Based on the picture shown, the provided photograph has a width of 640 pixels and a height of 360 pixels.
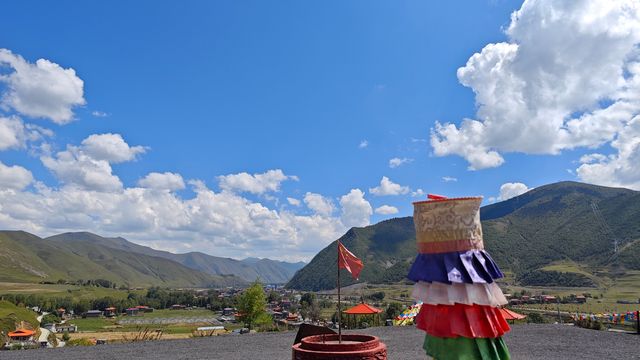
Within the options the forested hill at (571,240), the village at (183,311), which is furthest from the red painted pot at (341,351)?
the forested hill at (571,240)

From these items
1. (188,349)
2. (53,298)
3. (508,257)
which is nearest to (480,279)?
(188,349)

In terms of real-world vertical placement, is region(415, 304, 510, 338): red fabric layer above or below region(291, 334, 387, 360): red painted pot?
above

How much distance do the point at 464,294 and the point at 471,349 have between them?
0.55 metres

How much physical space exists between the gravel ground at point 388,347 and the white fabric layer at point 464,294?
13.0 m

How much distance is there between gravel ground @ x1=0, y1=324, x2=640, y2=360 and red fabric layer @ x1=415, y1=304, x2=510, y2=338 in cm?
1289

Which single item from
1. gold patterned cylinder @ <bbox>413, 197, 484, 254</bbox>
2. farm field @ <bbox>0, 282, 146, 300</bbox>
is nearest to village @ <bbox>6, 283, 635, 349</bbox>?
farm field @ <bbox>0, 282, 146, 300</bbox>

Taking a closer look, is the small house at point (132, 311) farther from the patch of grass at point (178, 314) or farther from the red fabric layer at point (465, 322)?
the red fabric layer at point (465, 322)

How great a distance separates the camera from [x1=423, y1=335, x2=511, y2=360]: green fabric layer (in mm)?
4688

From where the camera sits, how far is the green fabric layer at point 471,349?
469 cm

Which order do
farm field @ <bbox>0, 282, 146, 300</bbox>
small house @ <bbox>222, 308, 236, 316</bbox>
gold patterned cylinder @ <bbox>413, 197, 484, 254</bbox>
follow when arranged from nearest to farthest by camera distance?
gold patterned cylinder @ <bbox>413, 197, 484, 254</bbox>, small house @ <bbox>222, 308, 236, 316</bbox>, farm field @ <bbox>0, 282, 146, 300</bbox>

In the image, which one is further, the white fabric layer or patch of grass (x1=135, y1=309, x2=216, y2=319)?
patch of grass (x1=135, y1=309, x2=216, y2=319)

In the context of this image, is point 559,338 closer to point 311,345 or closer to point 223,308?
point 311,345

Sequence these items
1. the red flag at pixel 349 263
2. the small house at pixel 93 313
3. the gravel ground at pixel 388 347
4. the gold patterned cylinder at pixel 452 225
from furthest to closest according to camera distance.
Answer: the small house at pixel 93 313 → the gravel ground at pixel 388 347 → the red flag at pixel 349 263 → the gold patterned cylinder at pixel 452 225

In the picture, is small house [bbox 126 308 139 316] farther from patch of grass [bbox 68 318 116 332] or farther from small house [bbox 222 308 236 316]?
patch of grass [bbox 68 318 116 332]
